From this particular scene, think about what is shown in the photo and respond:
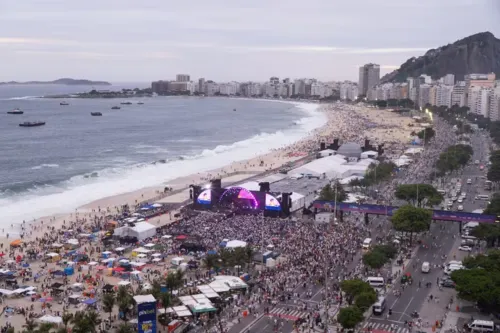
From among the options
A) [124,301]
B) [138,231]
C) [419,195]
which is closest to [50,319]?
[124,301]

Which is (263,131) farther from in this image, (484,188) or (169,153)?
(484,188)

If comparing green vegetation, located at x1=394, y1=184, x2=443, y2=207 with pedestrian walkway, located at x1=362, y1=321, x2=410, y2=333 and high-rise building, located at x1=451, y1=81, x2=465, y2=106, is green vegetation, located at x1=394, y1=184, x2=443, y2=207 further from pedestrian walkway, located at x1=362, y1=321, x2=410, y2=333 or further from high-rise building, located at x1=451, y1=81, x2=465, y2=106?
high-rise building, located at x1=451, y1=81, x2=465, y2=106

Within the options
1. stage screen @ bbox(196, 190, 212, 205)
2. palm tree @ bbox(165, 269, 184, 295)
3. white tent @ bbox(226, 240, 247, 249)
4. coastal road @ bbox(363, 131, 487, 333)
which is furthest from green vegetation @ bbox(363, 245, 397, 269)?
stage screen @ bbox(196, 190, 212, 205)

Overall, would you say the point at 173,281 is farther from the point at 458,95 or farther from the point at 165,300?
the point at 458,95

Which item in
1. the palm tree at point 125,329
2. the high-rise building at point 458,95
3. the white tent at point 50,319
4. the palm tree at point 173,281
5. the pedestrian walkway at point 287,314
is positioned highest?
the high-rise building at point 458,95

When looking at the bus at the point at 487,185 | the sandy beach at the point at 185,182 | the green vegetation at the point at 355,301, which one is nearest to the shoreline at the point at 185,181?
the sandy beach at the point at 185,182

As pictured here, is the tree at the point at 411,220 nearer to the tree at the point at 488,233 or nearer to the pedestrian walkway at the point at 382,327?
the tree at the point at 488,233

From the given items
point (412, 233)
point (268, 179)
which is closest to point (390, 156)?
point (268, 179)
